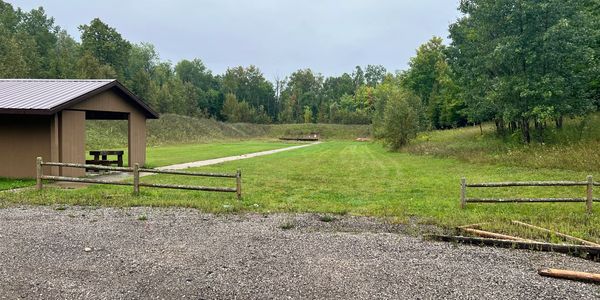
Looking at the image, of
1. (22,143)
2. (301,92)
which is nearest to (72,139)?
(22,143)

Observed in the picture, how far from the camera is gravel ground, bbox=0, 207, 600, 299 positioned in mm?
5090

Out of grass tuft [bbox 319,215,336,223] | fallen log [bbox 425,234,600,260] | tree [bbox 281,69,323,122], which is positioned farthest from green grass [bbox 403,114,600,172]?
tree [bbox 281,69,323,122]

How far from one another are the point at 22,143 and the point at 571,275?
1660 centimetres

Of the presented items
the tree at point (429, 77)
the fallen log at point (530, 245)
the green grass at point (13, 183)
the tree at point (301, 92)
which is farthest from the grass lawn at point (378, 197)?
the tree at point (301, 92)

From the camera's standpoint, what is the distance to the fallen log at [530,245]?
6.44 metres

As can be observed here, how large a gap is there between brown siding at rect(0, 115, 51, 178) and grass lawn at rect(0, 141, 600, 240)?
3495mm

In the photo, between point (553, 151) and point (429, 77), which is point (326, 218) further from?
point (429, 77)

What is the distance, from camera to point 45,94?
15914mm

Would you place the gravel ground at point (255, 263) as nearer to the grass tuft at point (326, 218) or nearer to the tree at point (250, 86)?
the grass tuft at point (326, 218)

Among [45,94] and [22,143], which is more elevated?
[45,94]

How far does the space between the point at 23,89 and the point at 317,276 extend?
16.4 meters

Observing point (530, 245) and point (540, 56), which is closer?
point (530, 245)

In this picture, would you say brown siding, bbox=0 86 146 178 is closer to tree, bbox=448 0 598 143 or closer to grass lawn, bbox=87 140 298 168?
grass lawn, bbox=87 140 298 168

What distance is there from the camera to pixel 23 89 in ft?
55.4
